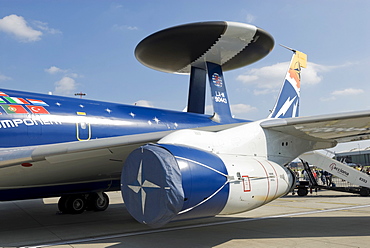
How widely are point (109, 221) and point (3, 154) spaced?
382 cm

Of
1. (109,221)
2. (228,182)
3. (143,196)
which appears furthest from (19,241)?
(228,182)

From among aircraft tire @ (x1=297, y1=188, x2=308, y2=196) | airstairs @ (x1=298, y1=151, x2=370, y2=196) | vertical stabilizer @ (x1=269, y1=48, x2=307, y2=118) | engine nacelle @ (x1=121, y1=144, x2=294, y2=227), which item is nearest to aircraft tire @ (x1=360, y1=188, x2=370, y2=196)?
airstairs @ (x1=298, y1=151, x2=370, y2=196)

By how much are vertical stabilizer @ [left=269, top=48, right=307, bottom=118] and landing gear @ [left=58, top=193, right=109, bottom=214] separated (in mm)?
6841

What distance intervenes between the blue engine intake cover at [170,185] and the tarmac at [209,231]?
1348 mm

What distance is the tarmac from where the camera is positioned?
6441 millimetres

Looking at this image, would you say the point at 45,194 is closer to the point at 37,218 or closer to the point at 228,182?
the point at 37,218

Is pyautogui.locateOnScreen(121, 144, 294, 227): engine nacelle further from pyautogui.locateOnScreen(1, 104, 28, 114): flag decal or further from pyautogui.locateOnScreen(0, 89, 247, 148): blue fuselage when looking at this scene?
pyautogui.locateOnScreen(1, 104, 28, 114): flag decal

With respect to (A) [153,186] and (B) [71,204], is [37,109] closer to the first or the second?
(A) [153,186]

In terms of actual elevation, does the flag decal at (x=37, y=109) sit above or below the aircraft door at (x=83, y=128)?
above

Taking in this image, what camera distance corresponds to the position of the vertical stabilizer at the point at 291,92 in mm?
13422

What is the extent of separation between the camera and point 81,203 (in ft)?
37.8

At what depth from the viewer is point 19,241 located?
7.04 m

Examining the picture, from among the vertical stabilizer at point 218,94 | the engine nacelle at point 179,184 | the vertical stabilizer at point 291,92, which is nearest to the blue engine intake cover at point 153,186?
the engine nacelle at point 179,184

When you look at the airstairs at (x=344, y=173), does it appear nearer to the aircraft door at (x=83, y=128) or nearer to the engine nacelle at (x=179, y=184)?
the aircraft door at (x=83, y=128)
